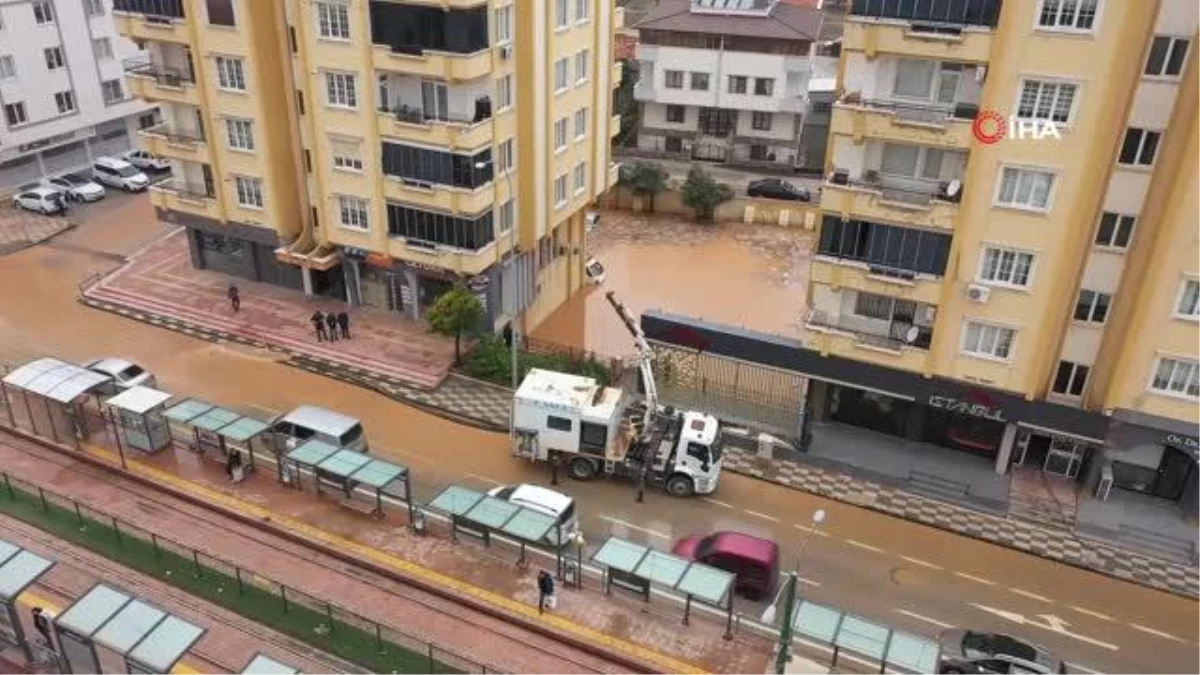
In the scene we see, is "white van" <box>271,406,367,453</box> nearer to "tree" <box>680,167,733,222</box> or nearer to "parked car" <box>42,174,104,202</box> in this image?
"tree" <box>680,167,733,222</box>

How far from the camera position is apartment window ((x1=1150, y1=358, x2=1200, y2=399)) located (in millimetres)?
30625

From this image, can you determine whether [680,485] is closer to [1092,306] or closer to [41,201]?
[1092,306]

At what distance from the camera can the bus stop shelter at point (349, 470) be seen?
29969 mm

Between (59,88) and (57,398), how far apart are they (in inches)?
1370

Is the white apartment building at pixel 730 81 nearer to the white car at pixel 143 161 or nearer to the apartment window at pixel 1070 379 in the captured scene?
the white car at pixel 143 161

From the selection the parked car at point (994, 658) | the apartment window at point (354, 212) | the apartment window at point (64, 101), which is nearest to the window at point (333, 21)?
the apartment window at point (354, 212)

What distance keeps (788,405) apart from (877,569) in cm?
825

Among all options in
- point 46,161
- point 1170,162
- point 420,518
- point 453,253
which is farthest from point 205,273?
point 1170,162

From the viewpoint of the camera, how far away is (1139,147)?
29328 mm

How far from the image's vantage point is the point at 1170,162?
28875mm

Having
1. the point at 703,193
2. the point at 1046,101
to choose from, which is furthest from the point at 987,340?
A: the point at 703,193

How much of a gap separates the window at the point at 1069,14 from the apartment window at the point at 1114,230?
20.0 feet

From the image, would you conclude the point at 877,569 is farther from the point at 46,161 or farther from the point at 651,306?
the point at 46,161

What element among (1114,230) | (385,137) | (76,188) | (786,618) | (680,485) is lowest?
(680,485)
